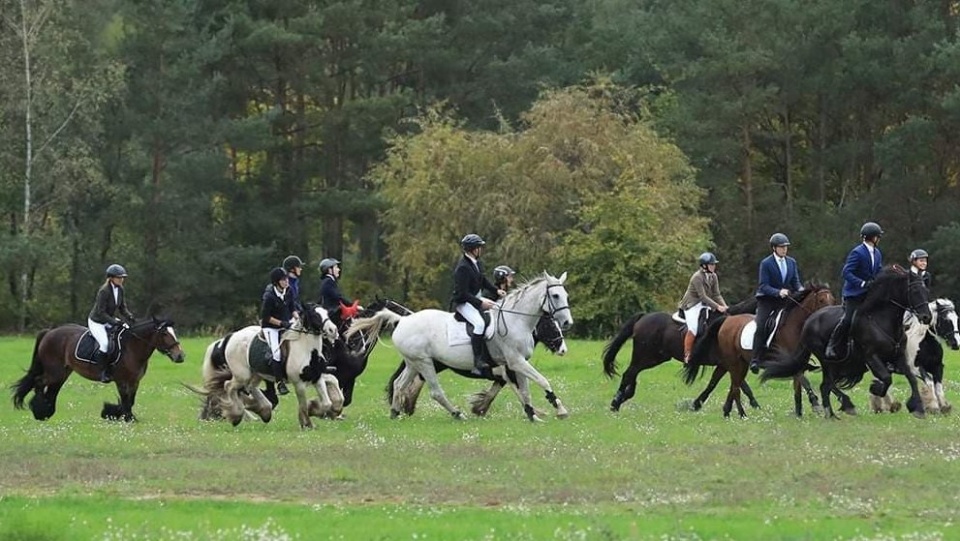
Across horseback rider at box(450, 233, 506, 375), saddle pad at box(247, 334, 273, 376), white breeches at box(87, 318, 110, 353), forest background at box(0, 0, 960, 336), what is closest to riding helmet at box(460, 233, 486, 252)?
horseback rider at box(450, 233, 506, 375)

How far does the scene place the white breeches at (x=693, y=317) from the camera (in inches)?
990

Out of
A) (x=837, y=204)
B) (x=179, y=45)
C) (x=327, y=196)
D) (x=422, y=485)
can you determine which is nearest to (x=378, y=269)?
(x=327, y=196)

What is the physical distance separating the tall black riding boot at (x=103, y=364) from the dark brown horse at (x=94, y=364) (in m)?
0.09

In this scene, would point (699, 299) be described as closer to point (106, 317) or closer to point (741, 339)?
point (741, 339)

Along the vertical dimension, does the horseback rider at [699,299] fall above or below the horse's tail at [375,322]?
above

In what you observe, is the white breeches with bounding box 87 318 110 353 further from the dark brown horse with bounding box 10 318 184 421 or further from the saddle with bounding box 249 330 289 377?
the saddle with bounding box 249 330 289 377

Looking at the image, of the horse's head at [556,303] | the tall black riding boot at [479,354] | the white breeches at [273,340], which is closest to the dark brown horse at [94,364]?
the white breeches at [273,340]

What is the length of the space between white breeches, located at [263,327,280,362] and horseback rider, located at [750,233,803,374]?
22.4 feet

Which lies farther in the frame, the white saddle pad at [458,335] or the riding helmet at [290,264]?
the riding helmet at [290,264]

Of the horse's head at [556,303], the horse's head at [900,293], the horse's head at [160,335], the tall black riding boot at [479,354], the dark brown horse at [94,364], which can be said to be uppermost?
the horse's head at [900,293]

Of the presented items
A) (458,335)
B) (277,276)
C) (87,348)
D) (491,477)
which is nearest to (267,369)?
(277,276)

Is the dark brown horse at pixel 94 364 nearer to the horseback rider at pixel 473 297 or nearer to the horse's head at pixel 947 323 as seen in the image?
the horseback rider at pixel 473 297

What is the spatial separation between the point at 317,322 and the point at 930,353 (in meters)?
8.80

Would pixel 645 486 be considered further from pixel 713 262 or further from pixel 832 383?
pixel 713 262
